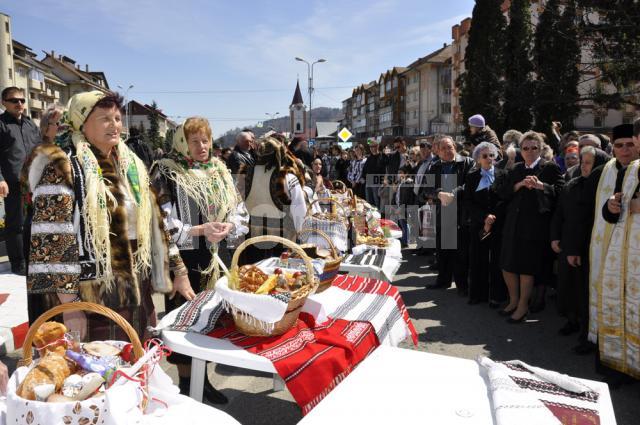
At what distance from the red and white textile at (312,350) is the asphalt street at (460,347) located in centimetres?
124

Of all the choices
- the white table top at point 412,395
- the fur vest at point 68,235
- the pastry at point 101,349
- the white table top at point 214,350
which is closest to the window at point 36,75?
the fur vest at point 68,235

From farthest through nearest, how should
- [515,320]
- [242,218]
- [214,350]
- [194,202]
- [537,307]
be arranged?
[537,307] → [515,320] → [242,218] → [194,202] → [214,350]

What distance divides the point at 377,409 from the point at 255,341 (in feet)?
2.58

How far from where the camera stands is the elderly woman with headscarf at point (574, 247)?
429cm

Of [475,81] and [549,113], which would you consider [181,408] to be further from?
[475,81]

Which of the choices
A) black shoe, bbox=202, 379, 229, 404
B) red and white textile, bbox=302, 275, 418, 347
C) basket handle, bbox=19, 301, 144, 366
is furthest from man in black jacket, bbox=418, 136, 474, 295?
basket handle, bbox=19, 301, 144, 366

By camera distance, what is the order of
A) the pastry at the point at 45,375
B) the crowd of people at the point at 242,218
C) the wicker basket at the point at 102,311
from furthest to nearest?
the crowd of people at the point at 242,218
the wicker basket at the point at 102,311
the pastry at the point at 45,375

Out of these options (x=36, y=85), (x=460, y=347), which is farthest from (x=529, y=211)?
(x=36, y=85)

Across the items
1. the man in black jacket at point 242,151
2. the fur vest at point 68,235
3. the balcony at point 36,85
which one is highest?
the balcony at point 36,85

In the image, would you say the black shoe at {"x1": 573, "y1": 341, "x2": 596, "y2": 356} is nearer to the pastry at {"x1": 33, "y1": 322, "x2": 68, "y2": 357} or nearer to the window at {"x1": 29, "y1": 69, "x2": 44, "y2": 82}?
the pastry at {"x1": 33, "y1": 322, "x2": 68, "y2": 357}

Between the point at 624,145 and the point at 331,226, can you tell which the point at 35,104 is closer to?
the point at 331,226

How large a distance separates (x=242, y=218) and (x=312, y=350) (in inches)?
63.8

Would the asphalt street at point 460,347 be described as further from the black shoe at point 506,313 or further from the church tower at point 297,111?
the church tower at point 297,111

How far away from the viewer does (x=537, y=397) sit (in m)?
1.70
